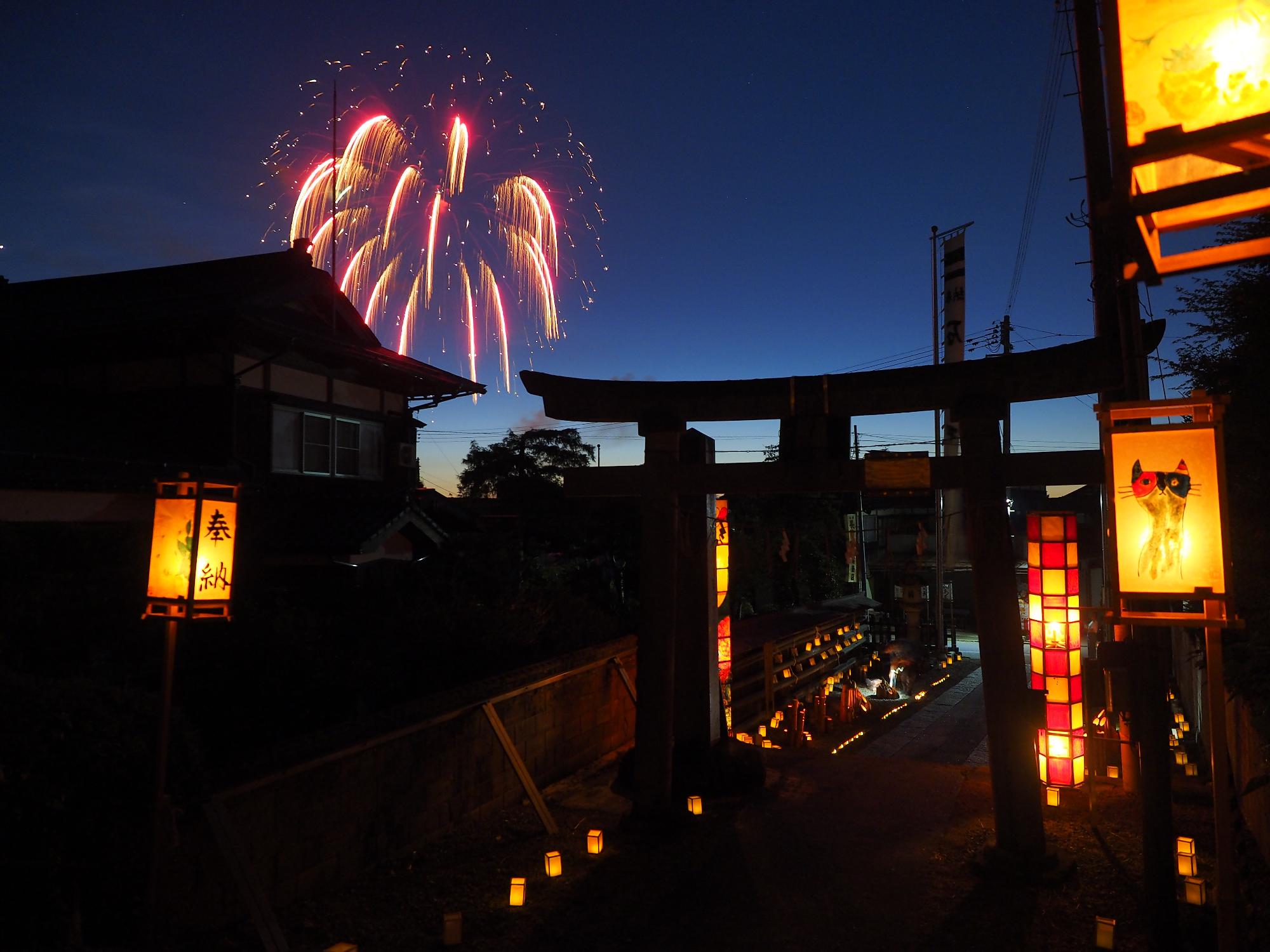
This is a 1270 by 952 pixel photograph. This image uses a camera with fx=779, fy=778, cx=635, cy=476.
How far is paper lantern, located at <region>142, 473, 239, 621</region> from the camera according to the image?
19.4ft

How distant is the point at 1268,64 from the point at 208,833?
23.4ft

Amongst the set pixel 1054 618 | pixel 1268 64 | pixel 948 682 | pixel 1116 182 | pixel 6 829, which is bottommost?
pixel 948 682

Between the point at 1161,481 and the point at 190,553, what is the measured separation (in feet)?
22.8

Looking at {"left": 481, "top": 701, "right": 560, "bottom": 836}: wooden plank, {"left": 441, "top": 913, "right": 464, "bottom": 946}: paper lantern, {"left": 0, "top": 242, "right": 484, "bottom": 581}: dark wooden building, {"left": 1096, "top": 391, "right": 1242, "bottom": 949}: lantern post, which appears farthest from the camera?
{"left": 0, "top": 242, "right": 484, "bottom": 581}: dark wooden building

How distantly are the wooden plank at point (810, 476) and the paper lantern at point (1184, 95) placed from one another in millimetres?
4317

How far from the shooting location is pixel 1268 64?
299cm

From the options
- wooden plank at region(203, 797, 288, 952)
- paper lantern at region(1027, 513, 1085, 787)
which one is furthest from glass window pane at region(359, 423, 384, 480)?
paper lantern at region(1027, 513, 1085, 787)

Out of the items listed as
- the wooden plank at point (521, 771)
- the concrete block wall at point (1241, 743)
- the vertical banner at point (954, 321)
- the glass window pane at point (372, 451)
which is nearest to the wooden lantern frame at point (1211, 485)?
the concrete block wall at point (1241, 743)

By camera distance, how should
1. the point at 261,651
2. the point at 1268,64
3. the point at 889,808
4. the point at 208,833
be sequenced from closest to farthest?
1. the point at 1268,64
2. the point at 208,833
3. the point at 261,651
4. the point at 889,808

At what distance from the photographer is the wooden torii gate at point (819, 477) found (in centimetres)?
741

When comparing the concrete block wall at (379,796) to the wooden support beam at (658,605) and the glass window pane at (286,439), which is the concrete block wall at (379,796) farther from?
the glass window pane at (286,439)

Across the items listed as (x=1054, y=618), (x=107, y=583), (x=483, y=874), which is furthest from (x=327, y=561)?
(x=1054, y=618)

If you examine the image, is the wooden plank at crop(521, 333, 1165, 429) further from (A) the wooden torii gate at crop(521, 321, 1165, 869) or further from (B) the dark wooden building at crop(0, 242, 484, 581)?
(B) the dark wooden building at crop(0, 242, 484, 581)

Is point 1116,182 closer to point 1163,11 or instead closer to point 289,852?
point 1163,11
